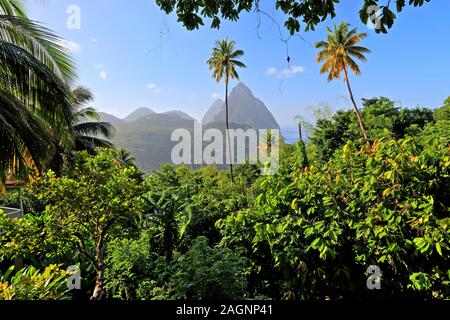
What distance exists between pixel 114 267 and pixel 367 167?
398 cm

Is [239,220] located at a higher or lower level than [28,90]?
lower

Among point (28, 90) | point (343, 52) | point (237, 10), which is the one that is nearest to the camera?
point (237, 10)

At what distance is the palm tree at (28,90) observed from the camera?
4.61 m

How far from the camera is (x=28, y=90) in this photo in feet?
15.9

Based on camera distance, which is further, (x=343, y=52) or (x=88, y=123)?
(x=343, y=52)

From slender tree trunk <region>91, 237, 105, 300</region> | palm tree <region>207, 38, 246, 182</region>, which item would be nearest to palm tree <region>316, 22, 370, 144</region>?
palm tree <region>207, 38, 246, 182</region>

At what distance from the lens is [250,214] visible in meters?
Answer: 3.91

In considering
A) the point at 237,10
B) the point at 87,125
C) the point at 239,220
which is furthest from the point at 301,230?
the point at 87,125

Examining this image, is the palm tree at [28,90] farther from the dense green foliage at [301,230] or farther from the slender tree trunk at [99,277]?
the slender tree trunk at [99,277]

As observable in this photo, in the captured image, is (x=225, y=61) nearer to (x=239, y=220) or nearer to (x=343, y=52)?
(x=343, y=52)

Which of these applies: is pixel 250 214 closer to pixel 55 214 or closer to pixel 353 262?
pixel 353 262

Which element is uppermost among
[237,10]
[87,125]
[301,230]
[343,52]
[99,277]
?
[343,52]

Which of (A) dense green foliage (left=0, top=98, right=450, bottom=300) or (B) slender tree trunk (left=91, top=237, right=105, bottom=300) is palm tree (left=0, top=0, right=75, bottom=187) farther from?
(B) slender tree trunk (left=91, top=237, right=105, bottom=300)
